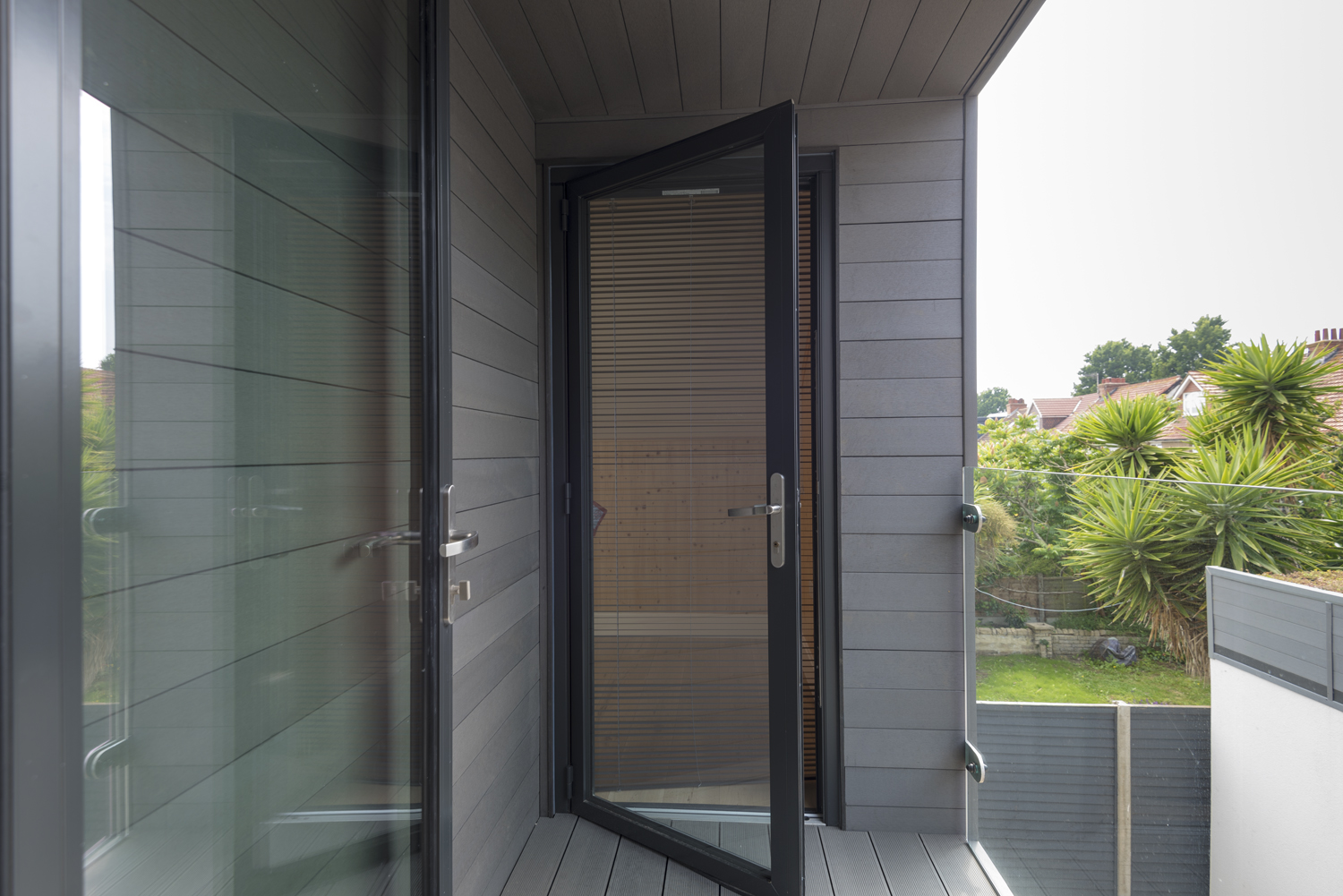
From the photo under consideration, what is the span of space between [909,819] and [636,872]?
87cm

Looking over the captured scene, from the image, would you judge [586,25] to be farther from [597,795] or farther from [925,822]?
[925,822]

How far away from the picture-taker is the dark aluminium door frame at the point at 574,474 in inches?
82.0

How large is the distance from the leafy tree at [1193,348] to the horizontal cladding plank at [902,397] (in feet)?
1.79

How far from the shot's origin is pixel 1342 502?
2.91 ft

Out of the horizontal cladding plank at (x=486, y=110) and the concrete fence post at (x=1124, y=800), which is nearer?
the concrete fence post at (x=1124, y=800)

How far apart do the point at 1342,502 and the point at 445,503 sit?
4.54ft

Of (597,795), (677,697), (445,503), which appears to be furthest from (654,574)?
(445,503)

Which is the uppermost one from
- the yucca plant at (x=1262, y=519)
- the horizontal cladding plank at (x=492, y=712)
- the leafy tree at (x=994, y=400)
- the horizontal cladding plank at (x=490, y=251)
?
the horizontal cladding plank at (x=490, y=251)

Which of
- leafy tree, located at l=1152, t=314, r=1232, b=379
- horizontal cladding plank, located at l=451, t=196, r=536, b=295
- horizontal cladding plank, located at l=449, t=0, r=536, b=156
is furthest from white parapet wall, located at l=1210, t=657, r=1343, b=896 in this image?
horizontal cladding plank, located at l=449, t=0, r=536, b=156

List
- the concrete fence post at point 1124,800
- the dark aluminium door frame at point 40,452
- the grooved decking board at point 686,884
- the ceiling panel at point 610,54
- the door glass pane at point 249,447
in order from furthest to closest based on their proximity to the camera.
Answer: the grooved decking board at point 686,884, the ceiling panel at point 610,54, the concrete fence post at point 1124,800, the door glass pane at point 249,447, the dark aluminium door frame at point 40,452

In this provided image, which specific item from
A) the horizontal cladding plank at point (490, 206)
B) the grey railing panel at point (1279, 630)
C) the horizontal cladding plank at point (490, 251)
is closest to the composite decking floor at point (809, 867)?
the grey railing panel at point (1279, 630)

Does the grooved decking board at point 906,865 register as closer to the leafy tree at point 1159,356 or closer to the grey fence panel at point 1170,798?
the grey fence panel at point 1170,798

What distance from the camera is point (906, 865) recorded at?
1887mm

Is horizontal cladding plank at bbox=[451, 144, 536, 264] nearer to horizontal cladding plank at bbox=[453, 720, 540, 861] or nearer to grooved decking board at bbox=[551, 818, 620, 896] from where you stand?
horizontal cladding plank at bbox=[453, 720, 540, 861]
